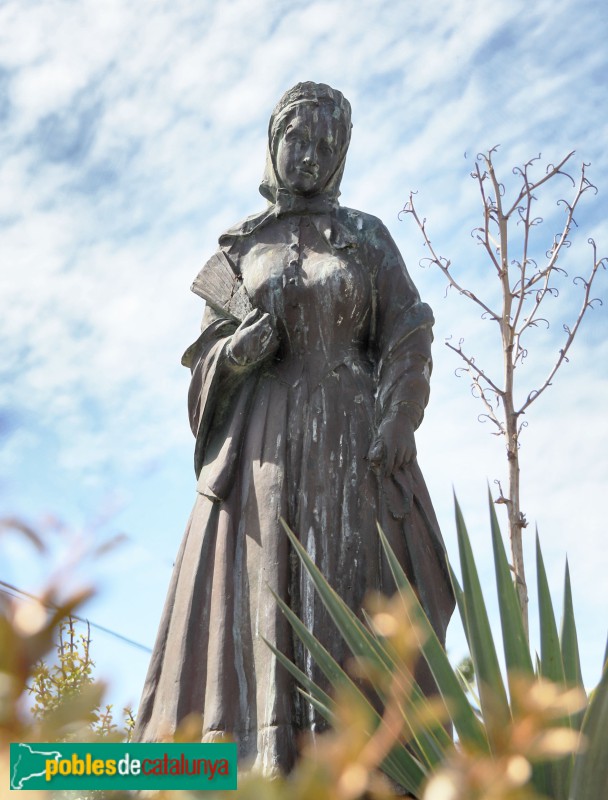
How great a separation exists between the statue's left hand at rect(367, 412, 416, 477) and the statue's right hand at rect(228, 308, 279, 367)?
0.58m

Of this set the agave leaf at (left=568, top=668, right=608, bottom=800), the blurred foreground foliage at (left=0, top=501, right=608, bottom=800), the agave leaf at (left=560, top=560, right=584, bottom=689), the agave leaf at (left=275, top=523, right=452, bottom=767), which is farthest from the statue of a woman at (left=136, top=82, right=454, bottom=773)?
the agave leaf at (left=568, top=668, right=608, bottom=800)

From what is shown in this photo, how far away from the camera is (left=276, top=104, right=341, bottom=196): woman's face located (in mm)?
4801

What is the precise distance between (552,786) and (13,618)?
2.11 m

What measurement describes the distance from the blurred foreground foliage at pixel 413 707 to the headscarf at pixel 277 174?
6.27ft

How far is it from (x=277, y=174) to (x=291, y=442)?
1.35 m

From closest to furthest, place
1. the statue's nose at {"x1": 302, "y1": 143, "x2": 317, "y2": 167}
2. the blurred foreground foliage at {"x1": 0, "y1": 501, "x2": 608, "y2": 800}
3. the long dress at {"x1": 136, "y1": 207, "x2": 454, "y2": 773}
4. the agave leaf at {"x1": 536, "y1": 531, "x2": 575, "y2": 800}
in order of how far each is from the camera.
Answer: the blurred foreground foliage at {"x1": 0, "y1": 501, "x2": 608, "y2": 800}
the agave leaf at {"x1": 536, "y1": 531, "x2": 575, "y2": 800}
the long dress at {"x1": 136, "y1": 207, "x2": 454, "y2": 773}
the statue's nose at {"x1": 302, "y1": 143, "x2": 317, "y2": 167}

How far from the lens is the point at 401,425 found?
14.4ft

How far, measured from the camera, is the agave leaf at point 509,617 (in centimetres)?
284

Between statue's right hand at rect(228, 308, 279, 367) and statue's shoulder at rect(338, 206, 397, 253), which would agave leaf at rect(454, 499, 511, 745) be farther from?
statue's shoulder at rect(338, 206, 397, 253)

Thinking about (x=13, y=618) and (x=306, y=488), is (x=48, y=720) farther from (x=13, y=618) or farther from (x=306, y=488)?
(x=306, y=488)

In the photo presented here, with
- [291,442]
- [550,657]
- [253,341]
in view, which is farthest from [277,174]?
[550,657]

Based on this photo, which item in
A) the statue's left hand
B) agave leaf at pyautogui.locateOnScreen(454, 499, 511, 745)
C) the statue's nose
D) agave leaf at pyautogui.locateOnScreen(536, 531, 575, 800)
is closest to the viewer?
agave leaf at pyautogui.locateOnScreen(536, 531, 575, 800)

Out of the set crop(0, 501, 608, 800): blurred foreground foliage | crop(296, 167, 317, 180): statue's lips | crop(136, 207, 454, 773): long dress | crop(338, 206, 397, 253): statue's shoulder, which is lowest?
crop(0, 501, 608, 800): blurred foreground foliage

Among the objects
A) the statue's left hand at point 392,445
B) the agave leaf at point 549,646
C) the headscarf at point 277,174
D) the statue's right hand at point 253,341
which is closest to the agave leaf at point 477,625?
the agave leaf at point 549,646
